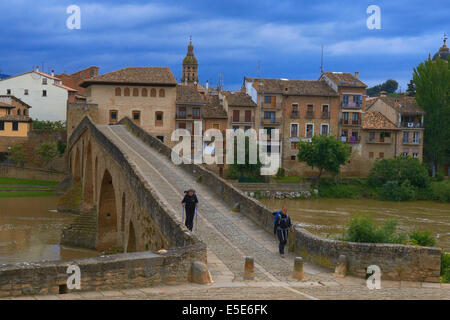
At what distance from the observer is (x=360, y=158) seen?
5750 cm

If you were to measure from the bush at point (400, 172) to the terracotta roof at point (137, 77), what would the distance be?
21.4 metres

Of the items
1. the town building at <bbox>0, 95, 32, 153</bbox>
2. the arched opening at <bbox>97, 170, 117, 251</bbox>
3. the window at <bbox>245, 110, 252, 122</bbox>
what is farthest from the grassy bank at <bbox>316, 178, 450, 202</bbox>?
the town building at <bbox>0, 95, 32, 153</bbox>

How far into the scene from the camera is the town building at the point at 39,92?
204 ft

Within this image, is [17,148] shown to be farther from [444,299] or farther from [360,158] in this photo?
[444,299]

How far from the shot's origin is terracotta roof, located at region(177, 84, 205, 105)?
176 feet

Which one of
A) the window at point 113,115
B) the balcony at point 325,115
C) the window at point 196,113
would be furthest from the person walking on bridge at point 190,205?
the balcony at point 325,115

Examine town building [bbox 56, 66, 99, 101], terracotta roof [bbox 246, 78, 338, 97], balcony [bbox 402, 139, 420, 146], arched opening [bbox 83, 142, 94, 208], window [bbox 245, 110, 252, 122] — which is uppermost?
town building [bbox 56, 66, 99, 101]

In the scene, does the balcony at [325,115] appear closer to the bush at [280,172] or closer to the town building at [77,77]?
the bush at [280,172]

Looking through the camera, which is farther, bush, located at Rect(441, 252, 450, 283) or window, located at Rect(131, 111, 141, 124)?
window, located at Rect(131, 111, 141, 124)

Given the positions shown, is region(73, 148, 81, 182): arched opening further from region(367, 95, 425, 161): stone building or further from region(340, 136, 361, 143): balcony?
region(367, 95, 425, 161): stone building

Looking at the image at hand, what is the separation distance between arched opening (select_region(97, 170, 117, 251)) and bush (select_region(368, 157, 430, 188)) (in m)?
31.3
